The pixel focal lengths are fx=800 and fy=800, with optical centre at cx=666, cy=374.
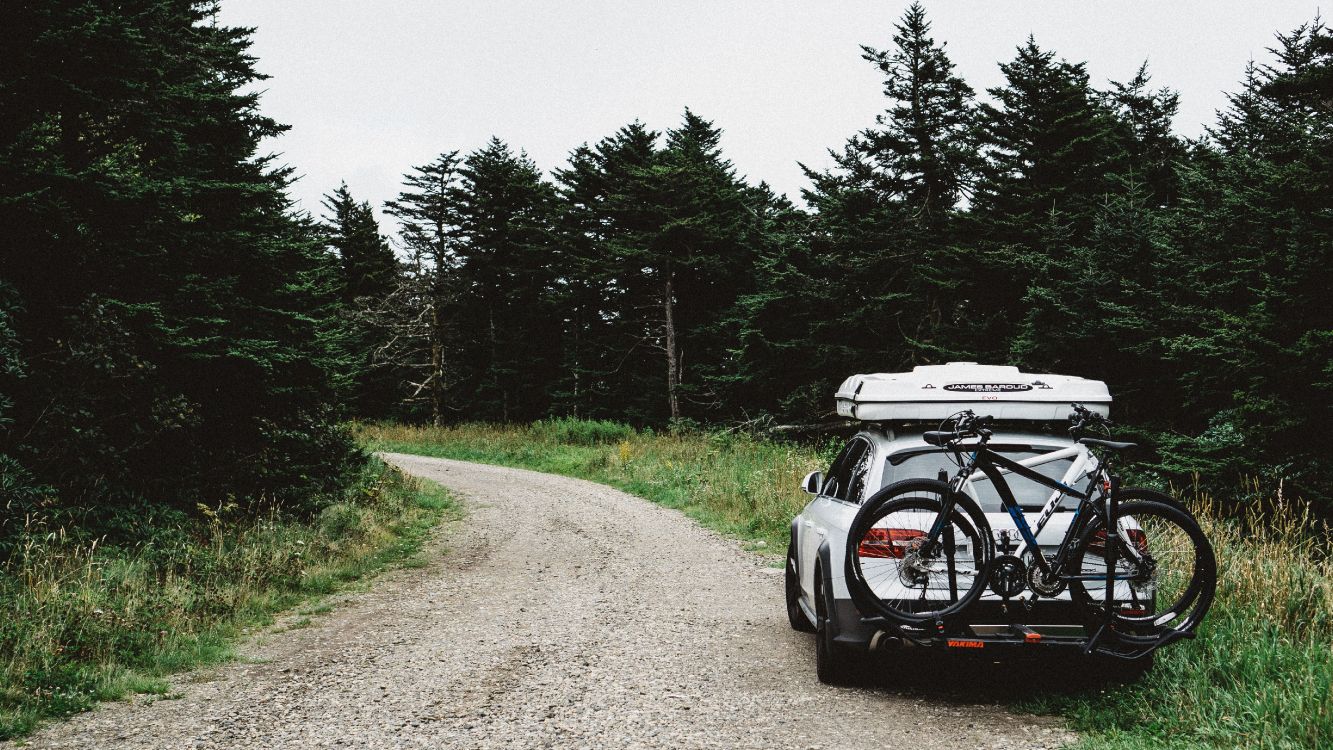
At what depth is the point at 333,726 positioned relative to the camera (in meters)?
4.85

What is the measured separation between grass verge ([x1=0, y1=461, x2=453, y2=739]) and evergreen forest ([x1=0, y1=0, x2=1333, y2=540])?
29.5 inches

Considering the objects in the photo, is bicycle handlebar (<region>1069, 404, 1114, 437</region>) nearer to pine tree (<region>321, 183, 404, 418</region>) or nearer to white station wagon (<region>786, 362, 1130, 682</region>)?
white station wagon (<region>786, 362, 1130, 682</region>)

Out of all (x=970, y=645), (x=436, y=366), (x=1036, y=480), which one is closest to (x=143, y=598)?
(x=970, y=645)

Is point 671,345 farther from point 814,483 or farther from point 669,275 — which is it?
point 814,483

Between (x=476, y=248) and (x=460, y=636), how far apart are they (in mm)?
38096

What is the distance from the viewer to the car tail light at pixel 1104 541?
4742mm

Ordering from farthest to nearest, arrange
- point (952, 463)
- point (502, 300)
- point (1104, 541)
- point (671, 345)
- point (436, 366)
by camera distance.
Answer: point (502, 300)
point (436, 366)
point (671, 345)
point (952, 463)
point (1104, 541)

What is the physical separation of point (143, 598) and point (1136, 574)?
7771 millimetres

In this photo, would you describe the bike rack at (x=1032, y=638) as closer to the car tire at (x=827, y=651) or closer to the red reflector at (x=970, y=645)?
the red reflector at (x=970, y=645)

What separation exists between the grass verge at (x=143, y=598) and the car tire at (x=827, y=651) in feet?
14.9

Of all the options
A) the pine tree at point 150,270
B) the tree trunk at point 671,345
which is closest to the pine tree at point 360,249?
the tree trunk at point 671,345

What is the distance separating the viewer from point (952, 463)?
5.27 metres

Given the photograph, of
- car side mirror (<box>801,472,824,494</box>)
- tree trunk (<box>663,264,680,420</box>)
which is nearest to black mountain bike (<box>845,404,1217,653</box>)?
car side mirror (<box>801,472,824,494</box>)

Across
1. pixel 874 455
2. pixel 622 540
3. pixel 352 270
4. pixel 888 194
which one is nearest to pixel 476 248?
pixel 352 270
